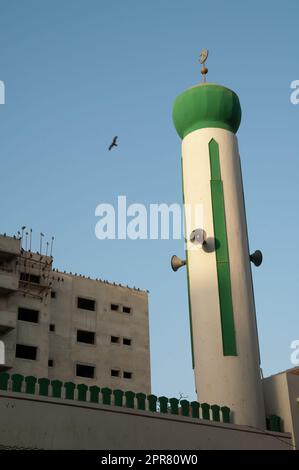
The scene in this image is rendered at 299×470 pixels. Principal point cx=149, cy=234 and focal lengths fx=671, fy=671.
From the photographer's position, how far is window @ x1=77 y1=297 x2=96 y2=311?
47828mm

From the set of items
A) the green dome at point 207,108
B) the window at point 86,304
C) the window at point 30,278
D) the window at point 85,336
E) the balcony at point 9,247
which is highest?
the balcony at point 9,247

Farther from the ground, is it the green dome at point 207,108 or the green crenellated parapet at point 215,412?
the green dome at point 207,108

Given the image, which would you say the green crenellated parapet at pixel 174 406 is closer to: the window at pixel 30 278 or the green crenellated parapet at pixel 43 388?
the green crenellated parapet at pixel 43 388

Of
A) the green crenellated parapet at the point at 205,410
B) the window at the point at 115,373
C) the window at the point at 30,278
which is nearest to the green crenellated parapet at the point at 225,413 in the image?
the green crenellated parapet at the point at 205,410

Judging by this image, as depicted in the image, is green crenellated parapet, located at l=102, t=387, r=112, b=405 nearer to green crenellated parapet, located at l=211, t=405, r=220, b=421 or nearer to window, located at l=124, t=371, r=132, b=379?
green crenellated parapet, located at l=211, t=405, r=220, b=421

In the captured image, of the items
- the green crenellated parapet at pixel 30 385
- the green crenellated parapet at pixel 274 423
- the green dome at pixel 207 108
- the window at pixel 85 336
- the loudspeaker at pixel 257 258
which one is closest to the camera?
the green crenellated parapet at pixel 30 385

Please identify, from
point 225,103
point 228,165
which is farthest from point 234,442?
point 225,103

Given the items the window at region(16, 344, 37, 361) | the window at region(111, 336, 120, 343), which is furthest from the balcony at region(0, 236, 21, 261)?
the window at region(111, 336, 120, 343)

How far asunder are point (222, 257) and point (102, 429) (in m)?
8.55

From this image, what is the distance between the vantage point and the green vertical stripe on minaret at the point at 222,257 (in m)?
22.9

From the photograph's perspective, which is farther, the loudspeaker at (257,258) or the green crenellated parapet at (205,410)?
the loudspeaker at (257,258)

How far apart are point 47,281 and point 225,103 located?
22.9 m

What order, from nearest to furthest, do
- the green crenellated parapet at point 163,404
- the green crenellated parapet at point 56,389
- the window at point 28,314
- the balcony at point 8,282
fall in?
the green crenellated parapet at point 56,389, the green crenellated parapet at point 163,404, the balcony at point 8,282, the window at point 28,314
